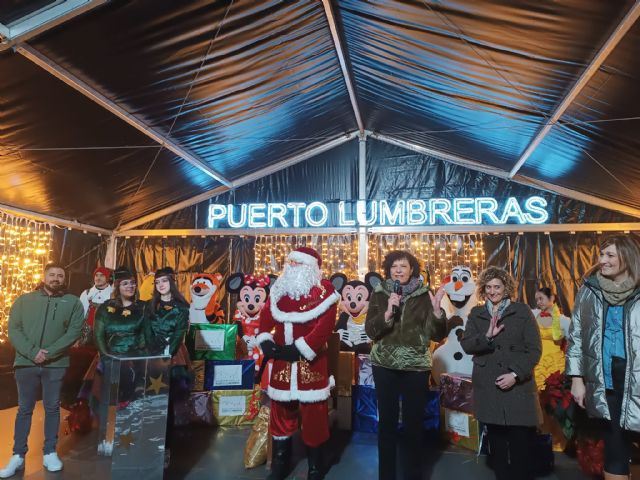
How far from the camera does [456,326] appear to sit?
436 centimetres

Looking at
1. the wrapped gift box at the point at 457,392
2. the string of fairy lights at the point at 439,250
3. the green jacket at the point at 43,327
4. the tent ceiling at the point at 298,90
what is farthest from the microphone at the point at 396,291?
the string of fairy lights at the point at 439,250

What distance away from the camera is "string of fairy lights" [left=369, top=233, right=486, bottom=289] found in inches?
232

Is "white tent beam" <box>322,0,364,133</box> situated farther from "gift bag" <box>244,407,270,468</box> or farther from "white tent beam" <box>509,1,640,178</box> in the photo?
"gift bag" <box>244,407,270,468</box>

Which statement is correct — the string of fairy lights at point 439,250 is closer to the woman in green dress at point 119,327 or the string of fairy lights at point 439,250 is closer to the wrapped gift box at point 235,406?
the wrapped gift box at point 235,406

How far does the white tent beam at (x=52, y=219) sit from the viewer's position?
16.6 feet

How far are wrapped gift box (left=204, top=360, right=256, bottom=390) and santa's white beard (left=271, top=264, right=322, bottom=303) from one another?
59.4 inches

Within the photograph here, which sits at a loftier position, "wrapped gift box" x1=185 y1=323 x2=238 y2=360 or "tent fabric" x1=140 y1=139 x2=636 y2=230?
"tent fabric" x1=140 y1=139 x2=636 y2=230

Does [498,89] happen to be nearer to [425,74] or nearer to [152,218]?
[425,74]

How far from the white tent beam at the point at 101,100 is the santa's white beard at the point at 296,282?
83.7 inches

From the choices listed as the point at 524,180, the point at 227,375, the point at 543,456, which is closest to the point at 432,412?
the point at 543,456

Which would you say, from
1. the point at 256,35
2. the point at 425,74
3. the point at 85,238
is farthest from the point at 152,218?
the point at 425,74

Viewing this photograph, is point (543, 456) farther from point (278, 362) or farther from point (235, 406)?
point (235, 406)

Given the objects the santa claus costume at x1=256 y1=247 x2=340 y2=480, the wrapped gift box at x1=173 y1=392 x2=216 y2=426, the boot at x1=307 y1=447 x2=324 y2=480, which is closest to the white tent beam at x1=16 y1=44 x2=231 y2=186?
the santa claus costume at x1=256 y1=247 x2=340 y2=480

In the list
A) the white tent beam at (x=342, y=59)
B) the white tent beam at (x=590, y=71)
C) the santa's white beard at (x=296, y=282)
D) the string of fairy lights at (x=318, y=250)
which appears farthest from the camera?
the string of fairy lights at (x=318, y=250)
